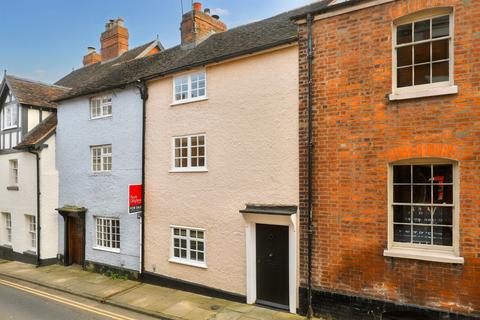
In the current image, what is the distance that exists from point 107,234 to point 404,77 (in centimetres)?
1157

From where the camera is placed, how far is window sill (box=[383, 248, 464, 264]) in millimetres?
6262

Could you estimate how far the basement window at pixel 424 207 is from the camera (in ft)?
21.2

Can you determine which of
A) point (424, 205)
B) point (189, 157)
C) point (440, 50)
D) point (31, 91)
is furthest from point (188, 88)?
point (31, 91)

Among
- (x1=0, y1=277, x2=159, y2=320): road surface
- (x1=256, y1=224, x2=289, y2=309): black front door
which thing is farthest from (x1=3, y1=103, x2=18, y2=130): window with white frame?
(x1=256, y1=224, x2=289, y2=309): black front door

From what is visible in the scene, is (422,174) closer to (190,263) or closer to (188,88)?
(190,263)

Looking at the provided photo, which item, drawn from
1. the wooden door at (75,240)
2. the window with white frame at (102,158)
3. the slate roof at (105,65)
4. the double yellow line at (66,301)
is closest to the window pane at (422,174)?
the double yellow line at (66,301)

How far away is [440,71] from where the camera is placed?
664cm

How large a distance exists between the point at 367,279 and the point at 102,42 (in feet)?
70.7

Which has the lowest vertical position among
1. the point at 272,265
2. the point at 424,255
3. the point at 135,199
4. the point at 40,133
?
the point at 272,265

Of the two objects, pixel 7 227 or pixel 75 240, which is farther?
pixel 7 227

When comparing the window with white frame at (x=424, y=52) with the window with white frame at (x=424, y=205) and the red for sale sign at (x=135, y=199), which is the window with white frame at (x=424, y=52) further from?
the red for sale sign at (x=135, y=199)

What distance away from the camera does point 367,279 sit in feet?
23.5

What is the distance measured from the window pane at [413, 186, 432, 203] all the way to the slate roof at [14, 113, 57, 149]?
14.5 meters

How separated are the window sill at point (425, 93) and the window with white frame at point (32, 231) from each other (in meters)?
15.7
